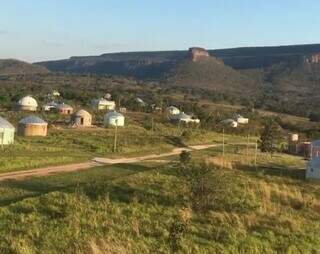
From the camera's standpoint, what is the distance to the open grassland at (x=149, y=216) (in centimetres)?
1540

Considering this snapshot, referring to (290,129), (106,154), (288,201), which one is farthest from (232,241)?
(290,129)

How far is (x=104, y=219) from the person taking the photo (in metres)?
18.2

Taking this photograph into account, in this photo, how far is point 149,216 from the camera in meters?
19.2

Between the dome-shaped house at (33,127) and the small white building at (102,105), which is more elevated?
the small white building at (102,105)

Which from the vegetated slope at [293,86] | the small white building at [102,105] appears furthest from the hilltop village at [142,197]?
the vegetated slope at [293,86]

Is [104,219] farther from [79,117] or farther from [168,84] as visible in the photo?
[168,84]

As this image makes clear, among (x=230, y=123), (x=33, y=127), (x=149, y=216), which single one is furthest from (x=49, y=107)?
(x=149, y=216)

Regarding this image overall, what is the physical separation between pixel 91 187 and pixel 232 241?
949 cm

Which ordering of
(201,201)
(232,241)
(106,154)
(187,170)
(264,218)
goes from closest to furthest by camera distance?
(232,241) < (264,218) < (201,201) < (187,170) < (106,154)

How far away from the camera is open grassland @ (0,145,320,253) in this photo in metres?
15.4

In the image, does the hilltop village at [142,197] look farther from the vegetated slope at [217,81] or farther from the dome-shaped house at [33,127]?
the vegetated slope at [217,81]

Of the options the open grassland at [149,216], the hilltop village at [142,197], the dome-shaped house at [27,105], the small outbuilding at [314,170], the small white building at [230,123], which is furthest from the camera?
the small white building at [230,123]

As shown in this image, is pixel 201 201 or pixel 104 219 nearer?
pixel 104 219

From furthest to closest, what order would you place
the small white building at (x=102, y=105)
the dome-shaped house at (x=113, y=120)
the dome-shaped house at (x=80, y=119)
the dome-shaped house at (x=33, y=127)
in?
the small white building at (x=102, y=105) → the dome-shaped house at (x=113, y=120) → the dome-shaped house at (x=80, y=119) → the dome-shaped house at (x=33, y=127)
